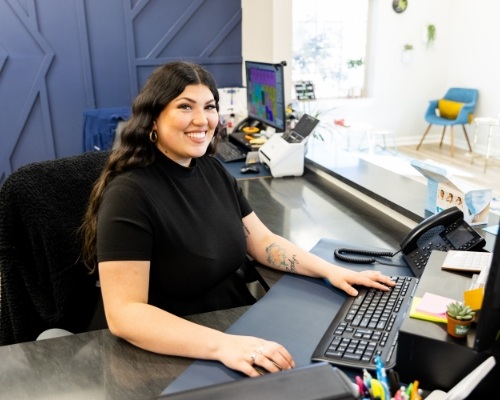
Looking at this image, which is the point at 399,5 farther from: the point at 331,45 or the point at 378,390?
the point at 378,390

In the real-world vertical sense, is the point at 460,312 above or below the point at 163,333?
above

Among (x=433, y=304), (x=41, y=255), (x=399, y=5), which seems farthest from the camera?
(x=399, y=5)

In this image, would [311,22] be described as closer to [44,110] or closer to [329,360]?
[44,110]

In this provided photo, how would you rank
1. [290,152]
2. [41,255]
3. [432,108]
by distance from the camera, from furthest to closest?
1. [432,108]
2. [290,152]
3. [41,255]

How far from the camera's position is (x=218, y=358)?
97cm

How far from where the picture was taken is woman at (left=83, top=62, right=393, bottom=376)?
1058 mm

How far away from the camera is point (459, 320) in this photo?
0.82 metres

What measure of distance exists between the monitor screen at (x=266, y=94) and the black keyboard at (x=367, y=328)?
5.22 ft

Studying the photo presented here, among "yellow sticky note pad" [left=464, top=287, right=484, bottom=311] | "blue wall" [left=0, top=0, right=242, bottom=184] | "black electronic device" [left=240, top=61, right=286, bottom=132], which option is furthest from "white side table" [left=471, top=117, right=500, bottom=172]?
"yellow sticky note pad" [left=464, top=287, right=484, bottom=311]

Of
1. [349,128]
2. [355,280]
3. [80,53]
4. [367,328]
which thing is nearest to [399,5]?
[349,128]

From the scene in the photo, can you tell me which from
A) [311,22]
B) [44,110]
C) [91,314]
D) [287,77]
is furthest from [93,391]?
[311,22]

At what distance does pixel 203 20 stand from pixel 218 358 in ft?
12.5

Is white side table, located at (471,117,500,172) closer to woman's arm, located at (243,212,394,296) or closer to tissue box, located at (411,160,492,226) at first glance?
tissue box, located at (411,160,492,226)

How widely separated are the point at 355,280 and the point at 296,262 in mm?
192
